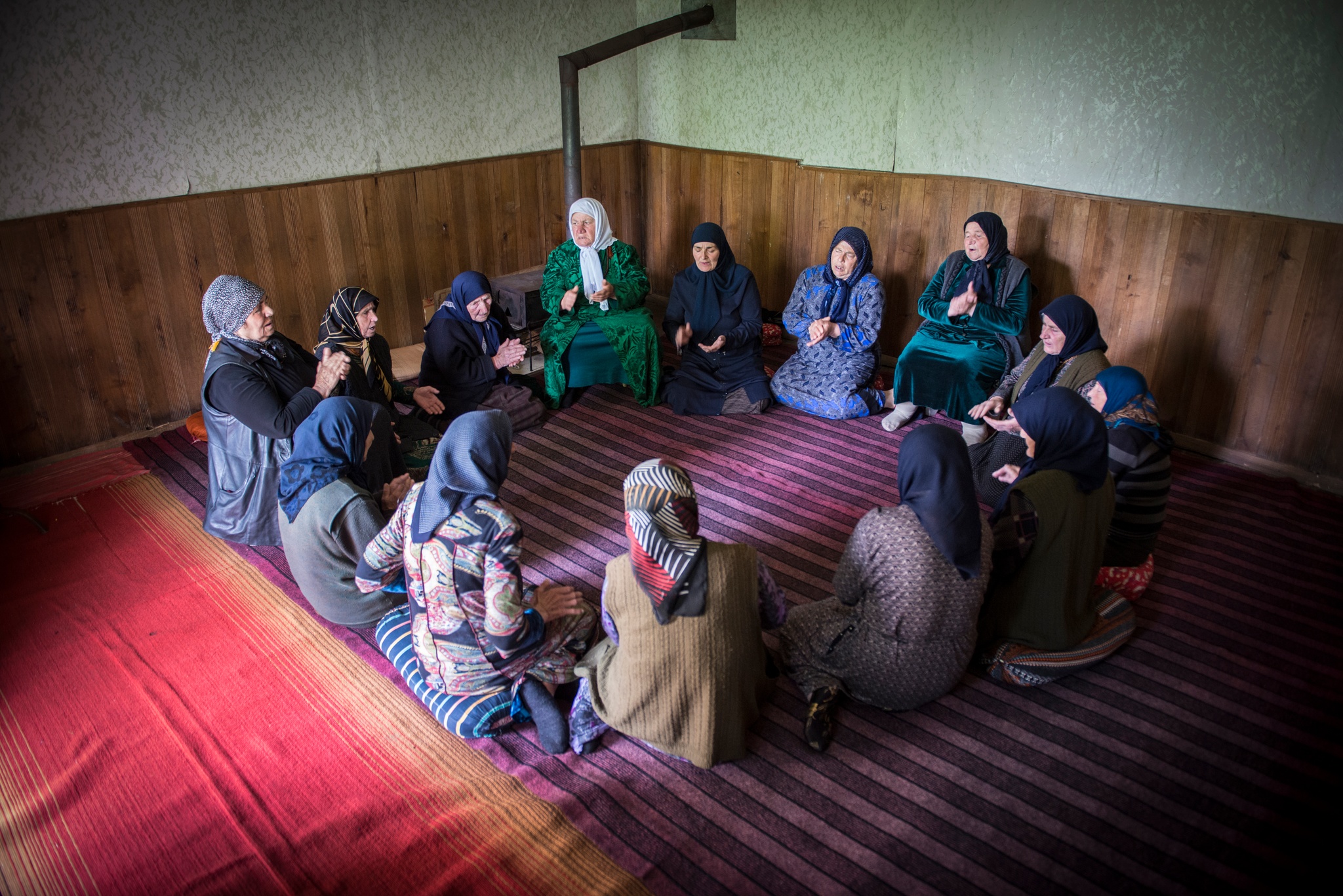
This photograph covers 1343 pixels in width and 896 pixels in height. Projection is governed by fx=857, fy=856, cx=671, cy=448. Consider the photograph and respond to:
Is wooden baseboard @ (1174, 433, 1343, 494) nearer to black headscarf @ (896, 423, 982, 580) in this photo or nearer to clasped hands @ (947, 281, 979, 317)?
clasped hands @ (947, 281, 979, 317)

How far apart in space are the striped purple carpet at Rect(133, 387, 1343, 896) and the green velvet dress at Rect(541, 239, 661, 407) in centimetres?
136

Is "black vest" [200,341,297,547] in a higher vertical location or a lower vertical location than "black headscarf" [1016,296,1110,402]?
lower

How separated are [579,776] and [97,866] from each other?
1.18 metres

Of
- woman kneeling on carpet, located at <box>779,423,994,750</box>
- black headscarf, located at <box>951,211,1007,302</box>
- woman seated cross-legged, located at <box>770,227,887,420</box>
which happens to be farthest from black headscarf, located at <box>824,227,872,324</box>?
woman kneeling on carpet, located at <box>779,423,994,750</box>

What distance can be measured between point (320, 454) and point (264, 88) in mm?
2655

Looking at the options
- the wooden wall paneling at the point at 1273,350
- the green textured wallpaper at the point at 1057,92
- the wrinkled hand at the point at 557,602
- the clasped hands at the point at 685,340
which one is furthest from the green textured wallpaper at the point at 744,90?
the wrinkled hand at the point at 557,602

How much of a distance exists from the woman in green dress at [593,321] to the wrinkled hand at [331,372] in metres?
1.39

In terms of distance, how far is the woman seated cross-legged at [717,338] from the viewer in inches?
177

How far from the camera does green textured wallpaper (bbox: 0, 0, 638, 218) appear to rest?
3717 mm

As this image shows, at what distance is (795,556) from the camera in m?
3.28

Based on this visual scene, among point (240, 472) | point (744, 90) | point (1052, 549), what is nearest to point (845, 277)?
point (744, 90)

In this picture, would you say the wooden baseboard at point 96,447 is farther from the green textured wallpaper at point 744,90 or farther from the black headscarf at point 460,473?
the black headscarf at point 460,473

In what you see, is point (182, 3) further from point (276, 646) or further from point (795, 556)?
point (795, 556)

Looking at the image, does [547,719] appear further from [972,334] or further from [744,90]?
[744,90]
